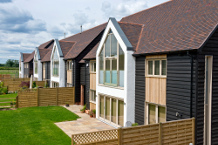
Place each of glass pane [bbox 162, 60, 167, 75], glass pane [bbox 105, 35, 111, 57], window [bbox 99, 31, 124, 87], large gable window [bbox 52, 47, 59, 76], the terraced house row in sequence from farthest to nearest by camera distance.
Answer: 1. large gable window [bbox 52, 47, 59, 76]
2. glass pane [bbox 105, 35, 111, 57]
3. window [bbox 99, 31, 124, 87]
4. glass pane [bbox 162, 60, 167, 75]
5. the terraced house row

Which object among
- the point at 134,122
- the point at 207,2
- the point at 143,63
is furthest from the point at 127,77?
the point at 207,2

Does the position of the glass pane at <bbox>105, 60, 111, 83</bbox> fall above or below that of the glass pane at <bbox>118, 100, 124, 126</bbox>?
above

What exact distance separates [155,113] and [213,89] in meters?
3.35

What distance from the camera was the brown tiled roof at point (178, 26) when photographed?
1017 centimetres

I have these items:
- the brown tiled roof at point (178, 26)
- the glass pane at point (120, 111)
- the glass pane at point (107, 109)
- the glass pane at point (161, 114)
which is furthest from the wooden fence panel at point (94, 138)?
the glass pane at point (107, 109)

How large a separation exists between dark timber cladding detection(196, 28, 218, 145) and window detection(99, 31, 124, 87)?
5.43m

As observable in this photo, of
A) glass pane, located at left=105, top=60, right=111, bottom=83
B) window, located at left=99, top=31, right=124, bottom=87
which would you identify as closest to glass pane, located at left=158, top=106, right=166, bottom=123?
window, located at left=99, top=31, right=124, bottom=87

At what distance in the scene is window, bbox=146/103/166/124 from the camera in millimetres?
Result: 11309

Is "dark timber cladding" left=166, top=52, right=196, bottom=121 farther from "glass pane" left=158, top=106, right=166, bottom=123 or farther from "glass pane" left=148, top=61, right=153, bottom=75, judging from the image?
"glass pane" left=148, top=61, right=153, bottom=75

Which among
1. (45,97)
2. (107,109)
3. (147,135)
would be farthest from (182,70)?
(45,97)

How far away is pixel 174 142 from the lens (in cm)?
927

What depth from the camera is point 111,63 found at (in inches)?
595

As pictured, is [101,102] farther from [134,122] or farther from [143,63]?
[143,63]

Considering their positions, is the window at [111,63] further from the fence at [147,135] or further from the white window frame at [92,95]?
the fence at [147,135]
